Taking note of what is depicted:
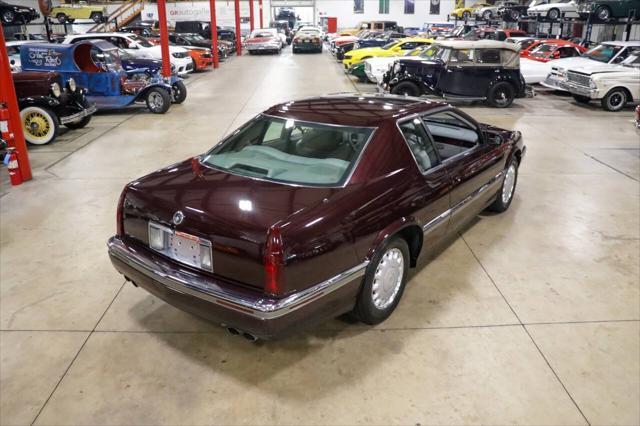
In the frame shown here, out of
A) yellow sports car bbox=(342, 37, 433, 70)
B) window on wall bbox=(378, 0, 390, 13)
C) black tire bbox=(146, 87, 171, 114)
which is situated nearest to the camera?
black tire bbox=(146, 87, 171, 114)

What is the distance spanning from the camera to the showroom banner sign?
4006 cm

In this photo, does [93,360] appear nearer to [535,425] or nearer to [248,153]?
[248,153]

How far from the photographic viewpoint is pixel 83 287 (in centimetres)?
417

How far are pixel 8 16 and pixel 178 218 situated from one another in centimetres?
2162

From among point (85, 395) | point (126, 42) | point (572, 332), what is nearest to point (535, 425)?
point (572, 332)

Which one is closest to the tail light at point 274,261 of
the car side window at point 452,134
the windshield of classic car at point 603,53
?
the car side window at point 452,134

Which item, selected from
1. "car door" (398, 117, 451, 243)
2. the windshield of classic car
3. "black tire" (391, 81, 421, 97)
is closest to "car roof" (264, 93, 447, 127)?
"car door" (398, 117, 451, 243)

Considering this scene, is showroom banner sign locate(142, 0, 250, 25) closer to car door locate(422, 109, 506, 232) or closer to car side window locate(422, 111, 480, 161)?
car side window locate(422, 111, 480, 161)

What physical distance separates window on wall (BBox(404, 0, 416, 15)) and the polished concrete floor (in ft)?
145

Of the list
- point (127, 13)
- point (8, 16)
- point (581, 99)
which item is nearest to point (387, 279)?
point (581, 99)

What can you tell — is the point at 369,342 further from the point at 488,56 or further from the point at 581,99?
the point at 581,99

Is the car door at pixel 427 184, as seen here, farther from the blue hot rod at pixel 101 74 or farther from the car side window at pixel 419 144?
the blue hot rod at pixel 101 74

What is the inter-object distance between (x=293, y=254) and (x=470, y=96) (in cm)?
1078

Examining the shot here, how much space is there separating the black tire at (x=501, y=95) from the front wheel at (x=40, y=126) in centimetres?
971
